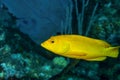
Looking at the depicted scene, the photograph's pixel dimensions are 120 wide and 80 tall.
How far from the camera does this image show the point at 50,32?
459 cm

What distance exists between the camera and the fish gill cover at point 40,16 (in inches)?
180

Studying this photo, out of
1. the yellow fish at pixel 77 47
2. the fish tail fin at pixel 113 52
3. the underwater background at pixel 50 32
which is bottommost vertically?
the underwater background at pixel 50 32

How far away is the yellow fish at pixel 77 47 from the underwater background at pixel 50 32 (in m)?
1.24

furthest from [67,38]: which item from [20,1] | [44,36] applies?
[20,1]

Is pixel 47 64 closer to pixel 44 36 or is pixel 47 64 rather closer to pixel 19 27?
pixel 44 36

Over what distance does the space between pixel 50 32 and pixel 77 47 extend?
238cm

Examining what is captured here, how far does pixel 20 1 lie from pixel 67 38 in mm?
2727

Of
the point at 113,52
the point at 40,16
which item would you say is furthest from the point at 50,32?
the point at 113,52

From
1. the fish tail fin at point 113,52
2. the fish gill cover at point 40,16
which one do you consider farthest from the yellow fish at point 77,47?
the fish gill cover at point 40,16

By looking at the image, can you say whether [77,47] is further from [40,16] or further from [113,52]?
[40,16]

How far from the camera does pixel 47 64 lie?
12.6 feet

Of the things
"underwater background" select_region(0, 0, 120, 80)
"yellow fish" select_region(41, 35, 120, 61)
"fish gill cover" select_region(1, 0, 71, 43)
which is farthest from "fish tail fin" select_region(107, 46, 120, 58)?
"fish gill cover" select_region(1, 0, 71, 43)

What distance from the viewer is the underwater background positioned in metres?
3.61

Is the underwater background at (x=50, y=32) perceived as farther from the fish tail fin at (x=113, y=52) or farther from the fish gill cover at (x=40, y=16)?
the fish tail fin at (x=113, y=52)
